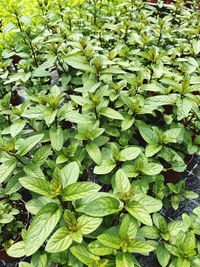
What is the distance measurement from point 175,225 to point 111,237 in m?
0.56

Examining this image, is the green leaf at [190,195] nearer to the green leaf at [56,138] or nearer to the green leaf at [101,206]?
the green leaf at [101,206]

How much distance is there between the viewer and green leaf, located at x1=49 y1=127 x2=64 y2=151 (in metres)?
1.43

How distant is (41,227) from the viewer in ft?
3.27

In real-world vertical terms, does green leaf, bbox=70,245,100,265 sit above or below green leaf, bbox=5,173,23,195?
below

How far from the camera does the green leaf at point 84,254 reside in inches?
41.4

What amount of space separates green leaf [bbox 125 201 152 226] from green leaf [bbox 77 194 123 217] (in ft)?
0.22

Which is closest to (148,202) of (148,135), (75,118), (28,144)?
(148,135)

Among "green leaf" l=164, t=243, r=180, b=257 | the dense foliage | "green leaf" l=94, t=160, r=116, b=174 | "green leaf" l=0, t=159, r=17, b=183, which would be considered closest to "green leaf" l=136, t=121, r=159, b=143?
the dense foliage

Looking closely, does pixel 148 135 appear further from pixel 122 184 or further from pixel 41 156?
pixel 41 156

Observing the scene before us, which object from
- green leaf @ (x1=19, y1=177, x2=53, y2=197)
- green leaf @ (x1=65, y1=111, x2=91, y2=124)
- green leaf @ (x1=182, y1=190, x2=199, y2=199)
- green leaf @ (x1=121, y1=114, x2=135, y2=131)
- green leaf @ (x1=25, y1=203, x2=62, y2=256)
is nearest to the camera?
green leaf @ (x1=25, y1=203, x2=62, y2=256)

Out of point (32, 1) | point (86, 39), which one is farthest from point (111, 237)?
point (32, 1)

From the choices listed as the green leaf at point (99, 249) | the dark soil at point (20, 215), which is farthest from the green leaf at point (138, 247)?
the dark soil at point (20, 215)

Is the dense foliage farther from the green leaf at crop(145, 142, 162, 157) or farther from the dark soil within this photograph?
the dark soil

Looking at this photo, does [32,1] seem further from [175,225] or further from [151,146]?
[175,225]
